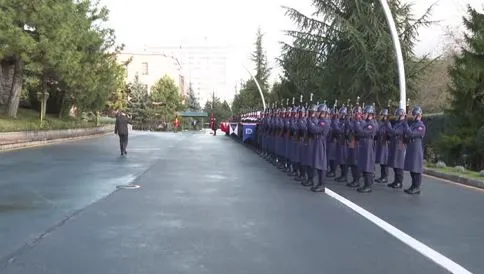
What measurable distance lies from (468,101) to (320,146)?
1133cm

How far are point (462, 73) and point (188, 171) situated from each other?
11172 millimetres

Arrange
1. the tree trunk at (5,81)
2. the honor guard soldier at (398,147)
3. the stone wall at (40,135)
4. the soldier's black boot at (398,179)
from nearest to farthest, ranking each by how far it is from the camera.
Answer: the honor guard soldier at (398,147)
the soldier's black boot at (398,179)
the stone wall at (40,135)
the tree trunk at (5,81)

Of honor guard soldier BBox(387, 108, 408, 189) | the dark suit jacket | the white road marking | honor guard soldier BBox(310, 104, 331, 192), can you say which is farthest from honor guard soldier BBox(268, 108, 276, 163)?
the white road marking

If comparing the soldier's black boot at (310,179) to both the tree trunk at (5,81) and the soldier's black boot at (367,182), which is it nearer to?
the soldier's black boot at (367,182)

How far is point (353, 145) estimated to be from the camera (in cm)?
1495

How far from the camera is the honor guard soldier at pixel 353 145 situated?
14742 millimetres

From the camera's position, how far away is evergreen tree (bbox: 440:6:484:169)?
22.2 meters

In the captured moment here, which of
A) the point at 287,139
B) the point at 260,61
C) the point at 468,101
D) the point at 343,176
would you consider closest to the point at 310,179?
the point at 343,176

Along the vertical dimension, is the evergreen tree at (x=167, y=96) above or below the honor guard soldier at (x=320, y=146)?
above

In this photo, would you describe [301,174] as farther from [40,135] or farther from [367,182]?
[40,135]

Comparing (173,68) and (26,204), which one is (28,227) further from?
(173,68)

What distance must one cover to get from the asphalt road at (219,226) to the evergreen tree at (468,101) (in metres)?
7.02

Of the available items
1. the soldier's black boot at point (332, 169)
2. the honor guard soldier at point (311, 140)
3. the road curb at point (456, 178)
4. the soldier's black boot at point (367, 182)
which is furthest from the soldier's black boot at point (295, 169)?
the road curb at point (456, 178)

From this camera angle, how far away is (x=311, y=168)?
14164 millimetres
